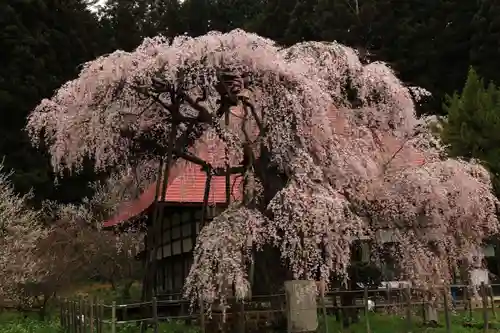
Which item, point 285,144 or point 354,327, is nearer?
point 285,144

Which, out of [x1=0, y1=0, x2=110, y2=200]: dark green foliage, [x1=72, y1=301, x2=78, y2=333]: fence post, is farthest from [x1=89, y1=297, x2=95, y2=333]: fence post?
[x1=0, y1=0, x2=110, y2=200]: dark green foliage

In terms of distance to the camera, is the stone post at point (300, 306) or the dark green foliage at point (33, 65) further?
the dark green foliage at point (33, 65)

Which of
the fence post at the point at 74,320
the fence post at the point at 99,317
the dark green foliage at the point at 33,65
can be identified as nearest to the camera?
the fence post at the point at 99,317

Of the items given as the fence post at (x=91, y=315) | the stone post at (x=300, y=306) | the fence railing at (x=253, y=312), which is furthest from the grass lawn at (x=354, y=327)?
the fence post at (x=91, y=315)

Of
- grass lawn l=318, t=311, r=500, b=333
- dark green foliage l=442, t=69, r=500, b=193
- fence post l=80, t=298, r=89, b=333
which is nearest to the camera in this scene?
fence post l=80, t=298, r=89, b=333

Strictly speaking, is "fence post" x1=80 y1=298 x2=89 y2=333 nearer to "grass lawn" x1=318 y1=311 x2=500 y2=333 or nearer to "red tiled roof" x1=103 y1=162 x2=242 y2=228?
"red tiled roof" x1=103 y1=162 x2=242 y2=228

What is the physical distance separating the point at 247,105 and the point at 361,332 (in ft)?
16.3

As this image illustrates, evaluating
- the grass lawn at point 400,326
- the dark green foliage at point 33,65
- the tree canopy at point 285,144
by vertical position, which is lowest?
the grass lawn at point 400,326

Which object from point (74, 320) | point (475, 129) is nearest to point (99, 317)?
point (74, 320)

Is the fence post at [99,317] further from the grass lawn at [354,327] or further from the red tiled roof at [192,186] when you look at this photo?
the red tiled roof at [192,186]

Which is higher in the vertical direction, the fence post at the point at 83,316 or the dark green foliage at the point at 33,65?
the dark green foliage at the point at 33,65

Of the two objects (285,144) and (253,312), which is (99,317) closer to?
(253,312)

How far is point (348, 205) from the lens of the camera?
10883 mm

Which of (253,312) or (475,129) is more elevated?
(475,129)
